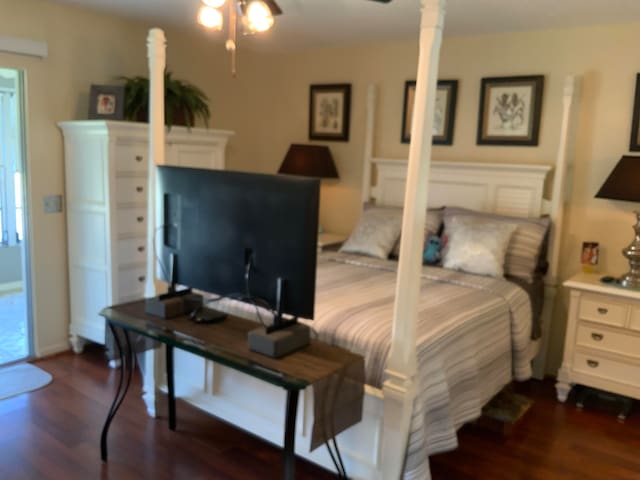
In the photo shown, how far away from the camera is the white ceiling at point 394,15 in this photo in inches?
123

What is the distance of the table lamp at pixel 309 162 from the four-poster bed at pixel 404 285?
1.43 ft

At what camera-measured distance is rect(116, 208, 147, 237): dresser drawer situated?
345 centimetres

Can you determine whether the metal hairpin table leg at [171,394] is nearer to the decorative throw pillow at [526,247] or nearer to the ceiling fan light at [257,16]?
the ceiling fan light at [257,16]

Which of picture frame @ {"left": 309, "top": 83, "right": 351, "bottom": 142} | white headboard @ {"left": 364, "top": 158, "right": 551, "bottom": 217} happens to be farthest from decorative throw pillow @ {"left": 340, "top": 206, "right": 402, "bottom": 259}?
picture frame @ {"left": 309, "top": 83, "right": 351, "bottom": 142}

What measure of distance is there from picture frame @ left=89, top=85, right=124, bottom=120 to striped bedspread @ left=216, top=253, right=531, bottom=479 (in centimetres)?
170

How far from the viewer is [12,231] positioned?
518cm

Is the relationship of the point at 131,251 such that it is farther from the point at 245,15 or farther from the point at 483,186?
the point at 483,186

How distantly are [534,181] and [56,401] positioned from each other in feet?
10.8

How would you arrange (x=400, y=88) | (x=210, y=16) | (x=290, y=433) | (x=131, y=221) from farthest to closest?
(x=400, y=88) < (x=131, y=221) < (x=210, y=16) < (x=290, y=433)

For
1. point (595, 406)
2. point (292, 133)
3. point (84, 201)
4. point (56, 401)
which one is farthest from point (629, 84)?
point (56, 401)

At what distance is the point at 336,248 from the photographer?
4.27 metres

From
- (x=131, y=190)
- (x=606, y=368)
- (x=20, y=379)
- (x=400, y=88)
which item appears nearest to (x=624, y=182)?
(x=606, y=368)

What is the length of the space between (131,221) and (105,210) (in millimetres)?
181

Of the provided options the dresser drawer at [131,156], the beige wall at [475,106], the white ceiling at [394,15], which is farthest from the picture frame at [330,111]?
the dresser drawer at [131,156]
